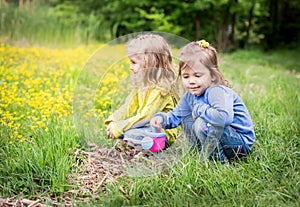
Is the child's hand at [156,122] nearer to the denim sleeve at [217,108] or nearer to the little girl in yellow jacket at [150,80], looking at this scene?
the little girl in yellow jacket at [150,80]

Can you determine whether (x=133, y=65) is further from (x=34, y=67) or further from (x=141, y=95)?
(x=34, y=67)

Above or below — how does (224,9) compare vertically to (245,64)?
above

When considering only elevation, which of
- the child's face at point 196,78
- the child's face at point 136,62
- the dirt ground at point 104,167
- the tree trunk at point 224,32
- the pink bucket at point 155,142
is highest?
the tree trunk at point 224,32

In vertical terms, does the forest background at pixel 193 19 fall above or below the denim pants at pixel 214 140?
above

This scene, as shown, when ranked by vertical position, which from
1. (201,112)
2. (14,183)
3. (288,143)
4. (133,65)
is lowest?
(14,183)

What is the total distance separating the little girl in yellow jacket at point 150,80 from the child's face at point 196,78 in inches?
7.6

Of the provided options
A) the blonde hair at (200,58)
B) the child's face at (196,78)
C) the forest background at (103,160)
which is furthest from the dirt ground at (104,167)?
the blonde hair at (200,58)

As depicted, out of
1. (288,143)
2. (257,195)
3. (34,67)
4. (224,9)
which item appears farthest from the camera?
(224,9)

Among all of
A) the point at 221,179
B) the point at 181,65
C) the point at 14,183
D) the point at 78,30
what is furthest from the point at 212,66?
the point at 78,30

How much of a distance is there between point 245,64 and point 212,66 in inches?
204

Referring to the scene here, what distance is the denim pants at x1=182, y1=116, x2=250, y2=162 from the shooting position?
239 centimetres

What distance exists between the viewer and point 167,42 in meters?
2.71

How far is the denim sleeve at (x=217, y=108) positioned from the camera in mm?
2328

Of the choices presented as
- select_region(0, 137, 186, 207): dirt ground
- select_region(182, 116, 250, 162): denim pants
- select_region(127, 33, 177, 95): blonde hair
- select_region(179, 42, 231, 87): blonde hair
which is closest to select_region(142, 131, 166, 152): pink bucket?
select_region(0, 137, 186, 207): dirt ground
